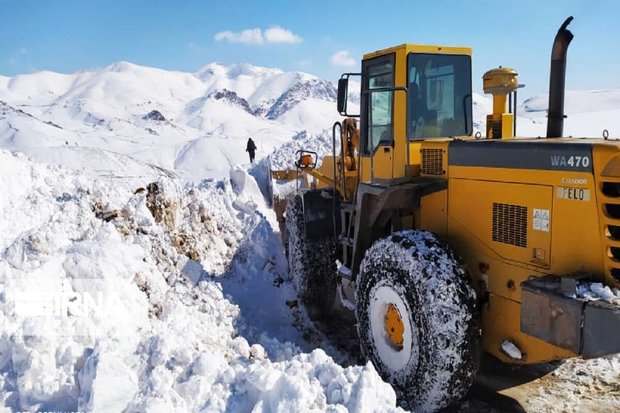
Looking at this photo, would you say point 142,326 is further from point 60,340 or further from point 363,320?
point 363,320

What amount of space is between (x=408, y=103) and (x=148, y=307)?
3.58m

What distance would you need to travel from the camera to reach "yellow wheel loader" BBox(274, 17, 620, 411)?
358 cm

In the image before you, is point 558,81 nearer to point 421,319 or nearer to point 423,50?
point 423,50

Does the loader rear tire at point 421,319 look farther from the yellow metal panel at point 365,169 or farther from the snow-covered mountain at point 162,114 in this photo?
the snow-covered mountain at point 162,114

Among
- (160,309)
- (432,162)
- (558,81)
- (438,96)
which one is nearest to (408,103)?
(438,96)

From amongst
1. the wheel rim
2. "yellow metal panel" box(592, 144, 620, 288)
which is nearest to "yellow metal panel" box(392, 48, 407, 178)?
the wheel rim

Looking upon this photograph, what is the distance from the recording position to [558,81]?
180 inches

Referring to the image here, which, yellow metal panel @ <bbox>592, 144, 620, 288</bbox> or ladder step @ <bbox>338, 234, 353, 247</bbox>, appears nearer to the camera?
yellow metal panel @ <bbox>592, 144, 620, 288</bbox>

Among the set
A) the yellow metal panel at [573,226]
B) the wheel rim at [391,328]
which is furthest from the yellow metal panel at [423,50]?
the wheel rim at [391,328]

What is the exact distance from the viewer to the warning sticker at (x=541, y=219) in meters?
3.92

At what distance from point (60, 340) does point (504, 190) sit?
3711 mm

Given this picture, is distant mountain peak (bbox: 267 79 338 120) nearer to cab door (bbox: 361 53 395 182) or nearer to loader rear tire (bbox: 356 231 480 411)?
cab door (bbox: 361 53 395 182)

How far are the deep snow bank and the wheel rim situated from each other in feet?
2.65

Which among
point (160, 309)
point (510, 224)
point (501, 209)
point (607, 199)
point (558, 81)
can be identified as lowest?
point (160, 309)
